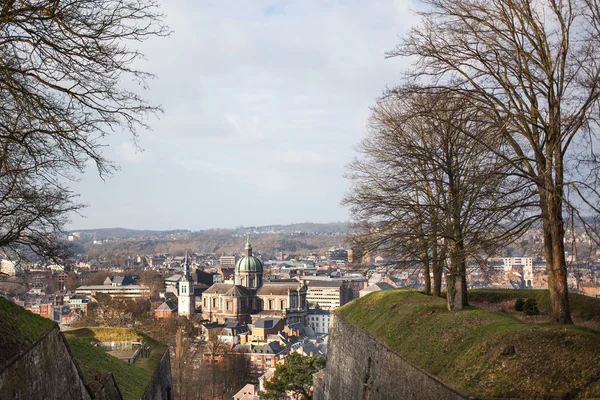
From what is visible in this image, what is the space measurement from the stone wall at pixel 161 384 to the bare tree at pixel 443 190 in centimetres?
704

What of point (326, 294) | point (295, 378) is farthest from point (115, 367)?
point (326, 294)

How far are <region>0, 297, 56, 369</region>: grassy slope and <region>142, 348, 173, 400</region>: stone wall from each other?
23.6 ft

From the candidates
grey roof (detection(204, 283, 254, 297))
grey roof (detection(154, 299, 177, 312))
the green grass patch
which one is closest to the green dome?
grey roof (detection(204, 283, 254, 297))

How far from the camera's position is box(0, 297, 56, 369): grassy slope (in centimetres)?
881

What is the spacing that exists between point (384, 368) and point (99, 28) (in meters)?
10.3

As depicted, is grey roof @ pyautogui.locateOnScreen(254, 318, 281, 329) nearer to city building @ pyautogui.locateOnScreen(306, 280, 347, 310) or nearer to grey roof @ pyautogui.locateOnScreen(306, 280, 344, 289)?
city building @ pyautogui.locateOnScreen(306, 280, 347, 310)

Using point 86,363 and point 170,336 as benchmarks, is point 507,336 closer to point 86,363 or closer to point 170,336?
point 86,363

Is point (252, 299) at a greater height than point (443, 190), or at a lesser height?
lesser

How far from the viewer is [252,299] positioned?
121938 mm

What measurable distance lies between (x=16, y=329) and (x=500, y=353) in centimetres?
711

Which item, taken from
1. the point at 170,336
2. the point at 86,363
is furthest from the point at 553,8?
the point at 170,336

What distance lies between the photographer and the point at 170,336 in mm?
49594

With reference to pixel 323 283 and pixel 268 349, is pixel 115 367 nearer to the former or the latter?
pixel 268 349

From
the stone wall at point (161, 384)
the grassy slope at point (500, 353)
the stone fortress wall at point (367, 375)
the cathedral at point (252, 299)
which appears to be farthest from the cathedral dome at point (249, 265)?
the grassy slope at point (500, 353)
